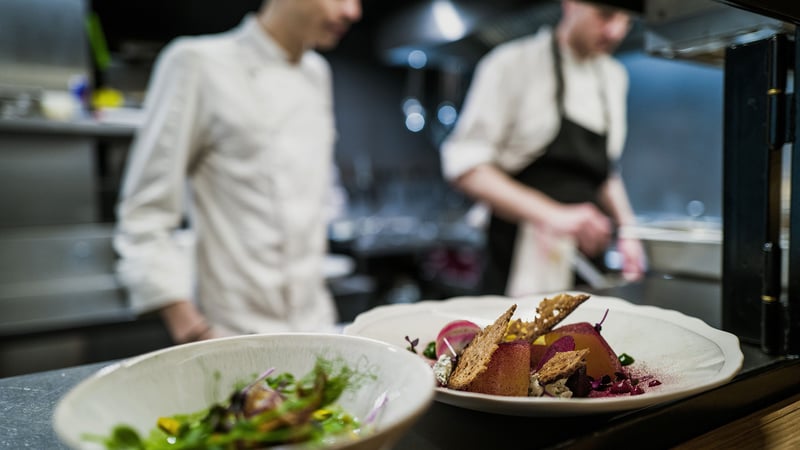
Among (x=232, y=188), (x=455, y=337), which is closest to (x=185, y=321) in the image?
(x=232, y=188)

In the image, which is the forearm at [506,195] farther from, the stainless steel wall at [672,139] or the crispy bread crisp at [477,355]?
the stainless steel wall at [672,139]

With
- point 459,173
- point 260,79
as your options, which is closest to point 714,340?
point 260,79

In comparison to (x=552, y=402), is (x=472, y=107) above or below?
above

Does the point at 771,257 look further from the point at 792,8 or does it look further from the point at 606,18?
the point at 606,18

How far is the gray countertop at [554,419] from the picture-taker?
50 cm

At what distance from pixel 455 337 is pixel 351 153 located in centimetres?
395

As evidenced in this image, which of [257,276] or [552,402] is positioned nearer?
[552,402]

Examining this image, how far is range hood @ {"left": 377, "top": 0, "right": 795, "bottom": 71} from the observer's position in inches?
36.7

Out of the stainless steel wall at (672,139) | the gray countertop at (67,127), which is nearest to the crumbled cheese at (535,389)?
the gray countertop at (67,127)

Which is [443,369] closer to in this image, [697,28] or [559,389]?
[559,389]

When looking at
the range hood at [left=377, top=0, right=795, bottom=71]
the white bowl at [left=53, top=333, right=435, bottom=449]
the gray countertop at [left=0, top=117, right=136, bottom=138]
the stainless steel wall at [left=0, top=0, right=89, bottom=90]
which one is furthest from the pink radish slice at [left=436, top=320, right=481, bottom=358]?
the stainless steel wall at [left=0, top=0, right=89, bottom=90]

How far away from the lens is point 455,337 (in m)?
0.61

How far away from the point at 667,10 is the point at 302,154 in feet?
3.06

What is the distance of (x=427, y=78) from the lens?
4801mm
